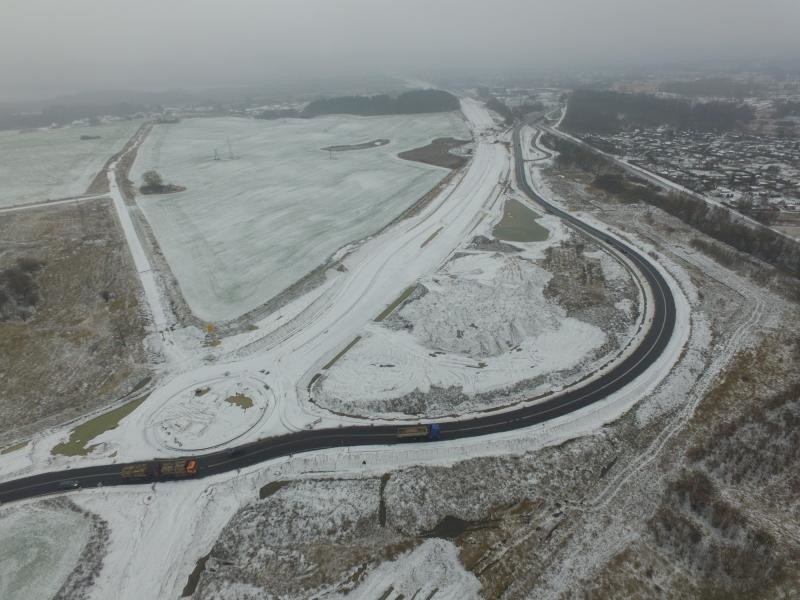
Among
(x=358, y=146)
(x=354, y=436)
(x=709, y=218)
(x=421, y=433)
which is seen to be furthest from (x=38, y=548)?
(x=358, y=146)

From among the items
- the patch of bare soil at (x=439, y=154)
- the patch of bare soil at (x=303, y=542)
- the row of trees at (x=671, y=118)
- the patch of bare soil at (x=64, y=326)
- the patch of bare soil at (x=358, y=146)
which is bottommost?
the patch of bare soil at (x=303, y=542)

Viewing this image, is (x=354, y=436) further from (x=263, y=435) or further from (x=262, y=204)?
(x=262, y=204)

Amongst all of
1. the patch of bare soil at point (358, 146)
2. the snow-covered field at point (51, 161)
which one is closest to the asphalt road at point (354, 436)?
the snow-covered field at point (51, 161)

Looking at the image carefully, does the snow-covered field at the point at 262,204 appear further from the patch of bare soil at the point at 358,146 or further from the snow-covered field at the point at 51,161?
the snow-covered field at the point at 51,161

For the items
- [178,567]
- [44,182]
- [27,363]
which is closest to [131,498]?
[178,567]

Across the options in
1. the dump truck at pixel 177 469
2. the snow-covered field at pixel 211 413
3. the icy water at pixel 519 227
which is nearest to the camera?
the dump truck at pixel 177 469

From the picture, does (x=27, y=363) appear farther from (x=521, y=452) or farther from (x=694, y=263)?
(x=694, y=263)

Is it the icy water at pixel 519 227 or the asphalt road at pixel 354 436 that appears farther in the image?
the icy water at pixel 519 227

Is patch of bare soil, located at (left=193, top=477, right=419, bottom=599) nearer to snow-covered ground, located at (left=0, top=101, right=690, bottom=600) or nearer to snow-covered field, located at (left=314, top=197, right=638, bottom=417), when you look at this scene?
snow-covered ground, located at (left=0, top=101, right=690, bottom=600)

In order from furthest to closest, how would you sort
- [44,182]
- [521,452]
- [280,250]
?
1. [44,182]
2. [280,250]
3. [521,452]
